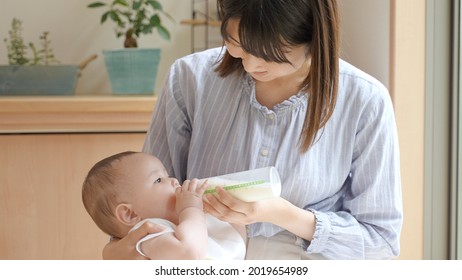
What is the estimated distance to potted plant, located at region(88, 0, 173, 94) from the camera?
2576mm

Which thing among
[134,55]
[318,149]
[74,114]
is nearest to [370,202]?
[318,149]

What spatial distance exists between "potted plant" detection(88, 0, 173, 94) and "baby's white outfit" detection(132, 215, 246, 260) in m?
1.18

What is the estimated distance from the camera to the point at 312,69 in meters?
1.41

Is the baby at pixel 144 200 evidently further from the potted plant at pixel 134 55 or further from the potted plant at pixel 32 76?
the potted plant at pixel 32 76

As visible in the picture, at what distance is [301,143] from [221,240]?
263 mm

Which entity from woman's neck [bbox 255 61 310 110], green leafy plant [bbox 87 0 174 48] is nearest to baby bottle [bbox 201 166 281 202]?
woman's neck [bbox 255 61 310 110]

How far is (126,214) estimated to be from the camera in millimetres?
1426

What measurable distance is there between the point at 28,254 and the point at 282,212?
1343 millimetres

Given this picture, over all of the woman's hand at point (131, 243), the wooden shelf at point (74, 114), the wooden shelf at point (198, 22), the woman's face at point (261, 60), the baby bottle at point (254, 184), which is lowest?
the wooden shelf at point (74, 114)

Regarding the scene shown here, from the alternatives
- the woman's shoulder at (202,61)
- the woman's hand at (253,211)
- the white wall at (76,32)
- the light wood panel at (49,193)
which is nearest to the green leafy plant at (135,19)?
the white wall at (76,32)

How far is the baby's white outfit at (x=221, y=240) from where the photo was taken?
4.55ft

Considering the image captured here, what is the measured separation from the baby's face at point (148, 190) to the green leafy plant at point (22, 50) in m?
1.38
